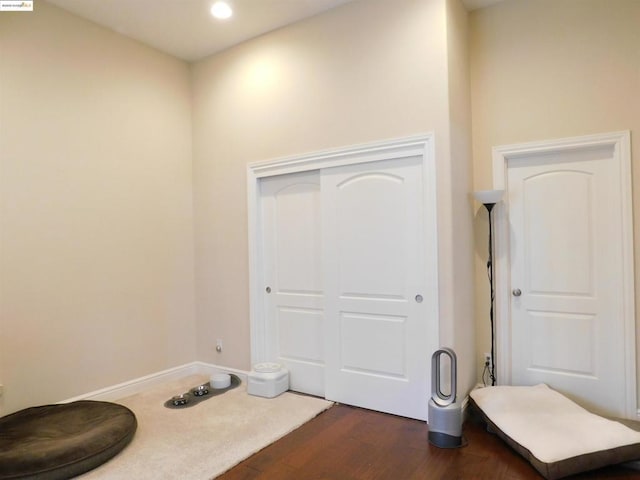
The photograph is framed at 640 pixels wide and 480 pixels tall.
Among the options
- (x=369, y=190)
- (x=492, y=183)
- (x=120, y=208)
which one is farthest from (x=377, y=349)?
(x=120, y=208)

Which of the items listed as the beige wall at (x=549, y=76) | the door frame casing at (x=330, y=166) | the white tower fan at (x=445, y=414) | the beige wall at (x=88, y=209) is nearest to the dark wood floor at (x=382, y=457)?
the white tower fan at (x=445, y=414)

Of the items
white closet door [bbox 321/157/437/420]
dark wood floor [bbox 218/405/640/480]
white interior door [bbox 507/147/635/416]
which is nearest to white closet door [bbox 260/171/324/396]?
white closet door [bbox 321/157/437/420]

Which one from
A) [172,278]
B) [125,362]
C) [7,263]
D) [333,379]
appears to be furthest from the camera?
[172,278]

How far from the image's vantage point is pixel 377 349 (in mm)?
3266

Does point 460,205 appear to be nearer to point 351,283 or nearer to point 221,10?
point 351,283

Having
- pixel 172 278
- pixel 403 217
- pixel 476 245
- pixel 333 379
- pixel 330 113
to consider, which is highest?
pixel 330 113

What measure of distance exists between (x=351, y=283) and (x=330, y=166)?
40.0 inches

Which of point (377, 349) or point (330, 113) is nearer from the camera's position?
point (377, 349)

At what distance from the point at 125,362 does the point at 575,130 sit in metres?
4.28

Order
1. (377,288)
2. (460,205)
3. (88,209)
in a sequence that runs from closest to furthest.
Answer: (460,205) < (377,288) < (88,209)

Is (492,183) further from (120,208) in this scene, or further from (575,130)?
(120,208)

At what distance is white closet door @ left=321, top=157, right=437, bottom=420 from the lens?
309cm

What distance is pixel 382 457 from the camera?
2.58 meters

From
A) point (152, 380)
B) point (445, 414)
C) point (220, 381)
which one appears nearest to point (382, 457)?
point (445, 414)
